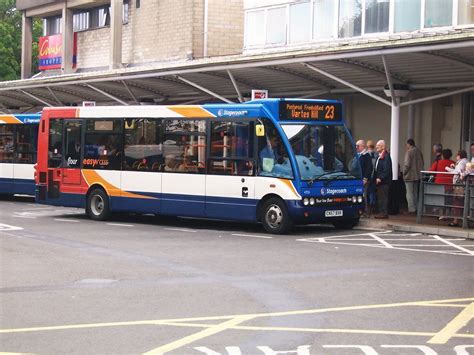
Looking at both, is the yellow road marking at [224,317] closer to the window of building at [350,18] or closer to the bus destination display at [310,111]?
the bus destination display at [310,111]

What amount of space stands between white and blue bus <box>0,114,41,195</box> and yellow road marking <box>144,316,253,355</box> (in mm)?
20653

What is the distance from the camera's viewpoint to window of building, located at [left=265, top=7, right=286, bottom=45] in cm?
2941

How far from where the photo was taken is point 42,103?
128 feet

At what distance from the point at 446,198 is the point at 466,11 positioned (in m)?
6.04

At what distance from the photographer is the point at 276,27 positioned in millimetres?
29672

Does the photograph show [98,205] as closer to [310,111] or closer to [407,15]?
[310,111]

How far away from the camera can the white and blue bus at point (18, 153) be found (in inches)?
1126

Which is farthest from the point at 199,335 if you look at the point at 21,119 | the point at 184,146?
the point at 21,119

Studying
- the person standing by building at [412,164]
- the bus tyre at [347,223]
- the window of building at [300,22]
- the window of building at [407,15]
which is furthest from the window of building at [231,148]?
the window of building at [300,22]

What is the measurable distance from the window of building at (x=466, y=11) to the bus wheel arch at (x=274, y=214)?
26.4ft

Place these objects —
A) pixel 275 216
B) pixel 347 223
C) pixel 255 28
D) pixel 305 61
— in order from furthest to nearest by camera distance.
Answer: pixel 255 28, pixel 305 61, pixel 347 223, pixel 275 216

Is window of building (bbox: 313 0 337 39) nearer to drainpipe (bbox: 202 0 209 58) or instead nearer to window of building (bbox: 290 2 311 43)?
window of building (bbox: 290 2 311 43)

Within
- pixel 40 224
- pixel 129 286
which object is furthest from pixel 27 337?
pixel 40 224

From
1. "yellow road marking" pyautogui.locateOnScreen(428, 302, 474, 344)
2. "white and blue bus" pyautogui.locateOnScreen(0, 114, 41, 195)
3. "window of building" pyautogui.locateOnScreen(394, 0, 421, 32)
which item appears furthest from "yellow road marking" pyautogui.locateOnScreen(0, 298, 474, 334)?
"white and blue bus" pyautogui.locateOnScreen(0, 114, 41, 195)
